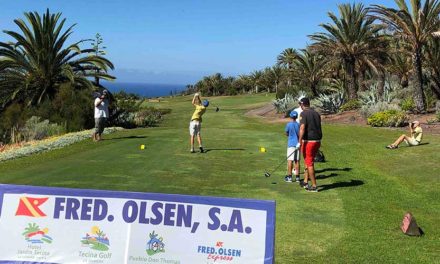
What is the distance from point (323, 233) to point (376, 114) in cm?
1720

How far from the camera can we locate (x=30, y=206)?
17.9 feet

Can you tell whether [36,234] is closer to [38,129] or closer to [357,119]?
[38,129]

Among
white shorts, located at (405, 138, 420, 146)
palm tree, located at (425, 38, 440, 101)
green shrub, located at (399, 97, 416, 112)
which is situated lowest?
white shorts, located at (405, 138, 420, 146)

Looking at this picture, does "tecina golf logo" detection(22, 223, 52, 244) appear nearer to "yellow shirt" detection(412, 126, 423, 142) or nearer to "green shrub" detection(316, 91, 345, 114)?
"yellow shirt" detection(412, 126, 423, 142)

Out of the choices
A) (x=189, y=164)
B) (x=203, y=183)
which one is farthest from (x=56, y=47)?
(x=203, y=183)

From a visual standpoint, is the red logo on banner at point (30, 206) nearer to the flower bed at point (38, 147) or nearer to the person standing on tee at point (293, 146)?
the person standing on tee at point (293, 146)

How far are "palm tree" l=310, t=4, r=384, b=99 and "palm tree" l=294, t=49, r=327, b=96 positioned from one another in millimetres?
5216

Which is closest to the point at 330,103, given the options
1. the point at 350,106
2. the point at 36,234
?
the point at 350,106

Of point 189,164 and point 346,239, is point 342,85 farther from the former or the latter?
point 346,239

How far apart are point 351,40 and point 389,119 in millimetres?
10748

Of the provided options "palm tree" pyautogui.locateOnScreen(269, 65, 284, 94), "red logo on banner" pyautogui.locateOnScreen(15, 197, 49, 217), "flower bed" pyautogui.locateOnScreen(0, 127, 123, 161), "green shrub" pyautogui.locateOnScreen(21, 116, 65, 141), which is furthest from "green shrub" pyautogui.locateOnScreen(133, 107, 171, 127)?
"palm tree" pyautogui.locateOnScreen(269, 65, 284, 94)

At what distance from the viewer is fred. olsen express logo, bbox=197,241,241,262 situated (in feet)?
16.7

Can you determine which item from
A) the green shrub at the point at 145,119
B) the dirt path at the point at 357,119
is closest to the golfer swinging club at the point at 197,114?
the dirt path at the point at 357,119

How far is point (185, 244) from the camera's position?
204 inches
